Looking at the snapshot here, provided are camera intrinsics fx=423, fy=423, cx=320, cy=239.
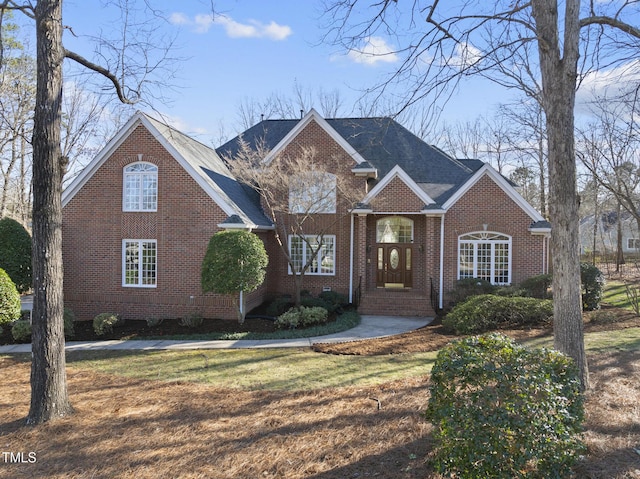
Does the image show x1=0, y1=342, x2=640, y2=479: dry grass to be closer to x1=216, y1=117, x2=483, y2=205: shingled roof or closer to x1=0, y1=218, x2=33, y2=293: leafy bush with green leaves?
x1=0, y1=218, x2=33, y2=293: leafy bush with green leaves

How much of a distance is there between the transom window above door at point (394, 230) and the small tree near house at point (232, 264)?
6.32 metres

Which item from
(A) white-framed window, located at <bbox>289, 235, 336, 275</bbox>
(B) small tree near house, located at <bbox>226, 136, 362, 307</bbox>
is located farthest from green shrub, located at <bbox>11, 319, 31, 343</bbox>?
(A) white-framed window, located at <bbox>289, 235, 336, 275</bbox>

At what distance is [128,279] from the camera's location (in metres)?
15.0

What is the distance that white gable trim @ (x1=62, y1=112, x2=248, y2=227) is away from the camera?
14.3m

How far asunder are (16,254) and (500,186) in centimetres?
1708

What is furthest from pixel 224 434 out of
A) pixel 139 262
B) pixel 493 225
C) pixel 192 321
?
pixel 493 225

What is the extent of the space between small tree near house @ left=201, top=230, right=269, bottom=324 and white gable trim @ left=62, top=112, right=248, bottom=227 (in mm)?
1656

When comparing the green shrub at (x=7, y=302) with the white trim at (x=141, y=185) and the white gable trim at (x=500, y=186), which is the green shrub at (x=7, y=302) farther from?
the white gable trim at (x=500, y=186)

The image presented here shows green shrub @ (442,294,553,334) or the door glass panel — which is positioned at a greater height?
the door glass panel

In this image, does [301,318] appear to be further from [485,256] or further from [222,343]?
[485,256]

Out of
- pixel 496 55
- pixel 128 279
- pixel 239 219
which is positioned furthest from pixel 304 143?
pixel 496 55

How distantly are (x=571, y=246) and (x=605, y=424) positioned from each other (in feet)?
8.07

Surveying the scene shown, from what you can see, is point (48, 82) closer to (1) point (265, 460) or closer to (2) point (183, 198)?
(1) point (265, 460)

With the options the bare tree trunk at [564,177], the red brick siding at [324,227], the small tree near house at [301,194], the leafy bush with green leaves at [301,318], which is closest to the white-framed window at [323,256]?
the small tree near house at [301,194]
